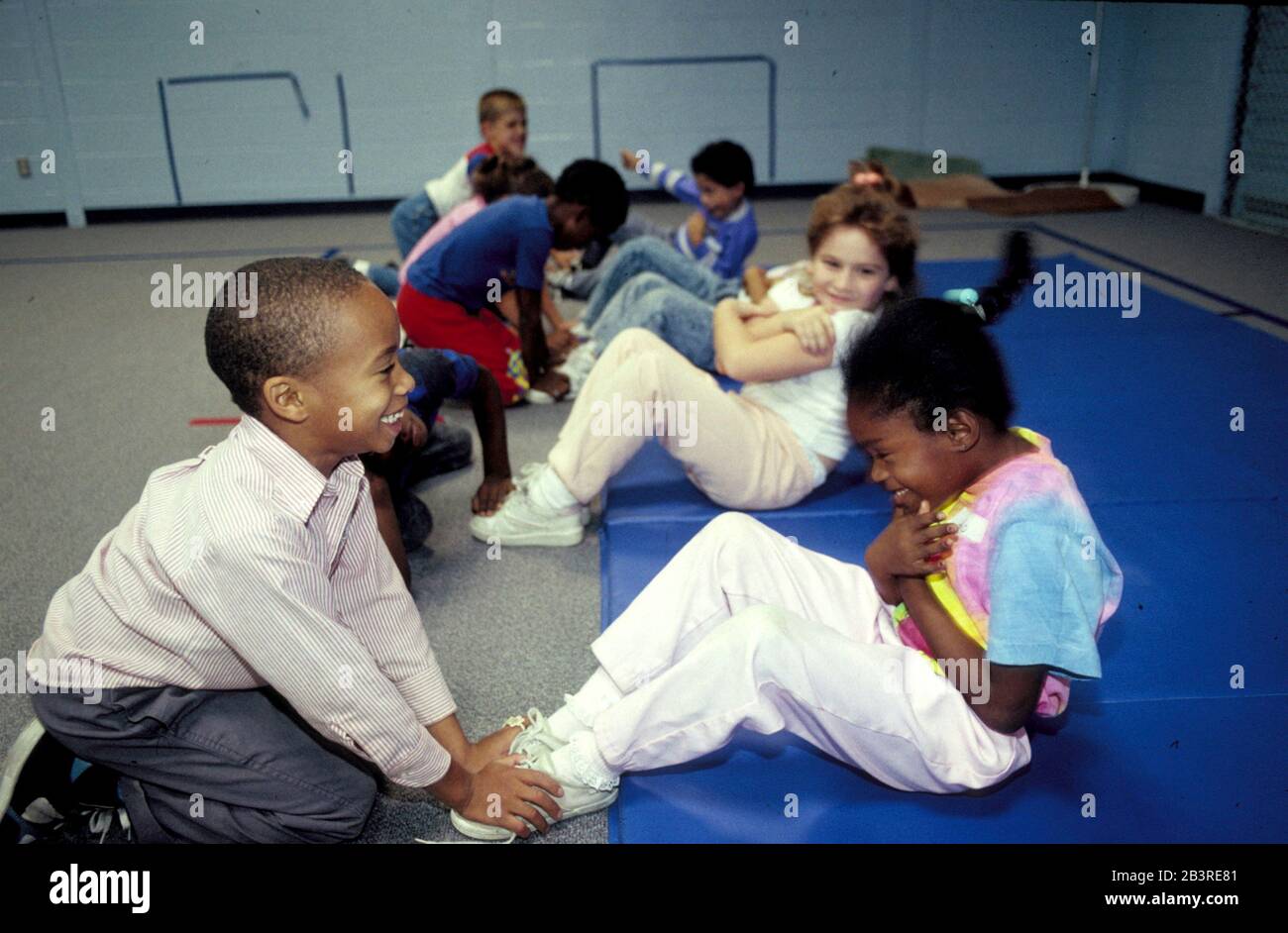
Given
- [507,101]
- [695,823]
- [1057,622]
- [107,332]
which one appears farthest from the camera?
[507,101]

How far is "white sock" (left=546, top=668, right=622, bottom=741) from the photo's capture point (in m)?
1.78

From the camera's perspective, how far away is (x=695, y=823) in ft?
5.46

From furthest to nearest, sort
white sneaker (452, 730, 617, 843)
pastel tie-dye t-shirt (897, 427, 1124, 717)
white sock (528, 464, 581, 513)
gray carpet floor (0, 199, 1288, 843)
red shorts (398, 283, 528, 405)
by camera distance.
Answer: red shorts (398, 283, 528, 405)
white sock (528, 464, 581, 513)
gray carpet floor (0, 199, 1288, 843)
white sneaker (452, 730, 617, 843)
pastel tie-dye t-shirt (897, 427, 1124, 717)

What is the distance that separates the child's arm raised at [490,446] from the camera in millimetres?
2830

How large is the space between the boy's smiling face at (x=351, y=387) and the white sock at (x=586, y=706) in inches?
22.1

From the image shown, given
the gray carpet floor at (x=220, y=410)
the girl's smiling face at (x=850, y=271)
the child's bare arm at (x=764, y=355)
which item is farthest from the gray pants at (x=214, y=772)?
the girl's smiling face at (x=850, y=271)

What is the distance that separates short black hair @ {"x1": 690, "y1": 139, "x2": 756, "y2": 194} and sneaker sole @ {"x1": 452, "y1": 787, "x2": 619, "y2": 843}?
3337 millimetres

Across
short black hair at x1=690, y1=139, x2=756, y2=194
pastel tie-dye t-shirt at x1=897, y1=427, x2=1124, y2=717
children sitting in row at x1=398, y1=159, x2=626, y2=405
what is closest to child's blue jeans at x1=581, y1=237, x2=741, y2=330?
short black hair at x1=690, y1=139, x2=756, y2=194

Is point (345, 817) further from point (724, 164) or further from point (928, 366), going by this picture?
point (724, 164)

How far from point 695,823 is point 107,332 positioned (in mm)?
4247

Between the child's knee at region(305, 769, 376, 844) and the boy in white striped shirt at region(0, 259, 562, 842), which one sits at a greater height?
the boy in white striped shirt at region(0, 259, 562, 842)

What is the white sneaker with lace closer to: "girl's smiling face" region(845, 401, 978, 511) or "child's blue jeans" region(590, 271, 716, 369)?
"girl's smiling face" region(845, 401, 978, 511)
